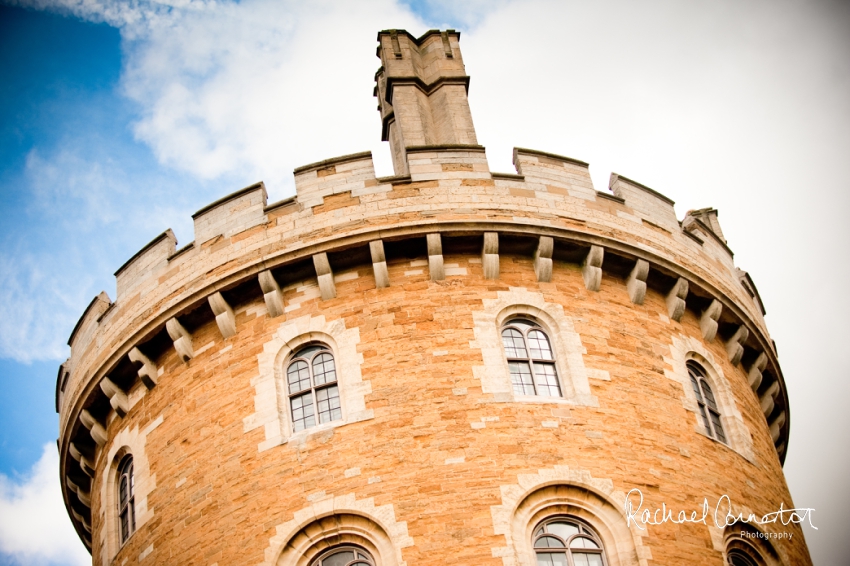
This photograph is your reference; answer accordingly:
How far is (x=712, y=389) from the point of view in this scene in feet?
73.8

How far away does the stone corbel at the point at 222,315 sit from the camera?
21391 mm

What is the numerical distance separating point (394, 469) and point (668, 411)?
15.9 feet

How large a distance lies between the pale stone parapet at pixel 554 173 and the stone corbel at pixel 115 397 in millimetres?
8271

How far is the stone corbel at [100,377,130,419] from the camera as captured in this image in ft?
74.0

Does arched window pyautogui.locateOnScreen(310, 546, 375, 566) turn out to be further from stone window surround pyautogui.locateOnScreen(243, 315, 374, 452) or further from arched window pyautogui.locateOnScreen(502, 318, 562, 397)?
arched window pyautogui.locateOnScreen(502, 318, 562, 397)

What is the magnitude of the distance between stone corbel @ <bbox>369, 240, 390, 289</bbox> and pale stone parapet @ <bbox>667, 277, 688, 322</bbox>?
17.3ft

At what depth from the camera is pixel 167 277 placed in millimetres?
22500

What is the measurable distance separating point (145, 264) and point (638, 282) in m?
9.03

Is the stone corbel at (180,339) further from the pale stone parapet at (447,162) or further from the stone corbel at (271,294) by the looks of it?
the pale stone parapet at (447,162)

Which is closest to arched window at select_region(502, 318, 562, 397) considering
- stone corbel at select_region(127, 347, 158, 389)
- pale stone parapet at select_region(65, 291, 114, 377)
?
stone corbel at select_region(127, 347, 158, 389)

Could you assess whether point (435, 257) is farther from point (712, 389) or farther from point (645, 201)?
point (712, 389)

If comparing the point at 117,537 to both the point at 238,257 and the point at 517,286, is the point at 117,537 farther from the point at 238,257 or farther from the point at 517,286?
the point at 517,286

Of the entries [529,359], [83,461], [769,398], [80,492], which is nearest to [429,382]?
[529,359]

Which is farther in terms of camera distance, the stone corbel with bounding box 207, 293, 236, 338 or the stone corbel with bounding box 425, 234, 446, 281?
the stone corbel with bounding box 207, 293, 236, 338
